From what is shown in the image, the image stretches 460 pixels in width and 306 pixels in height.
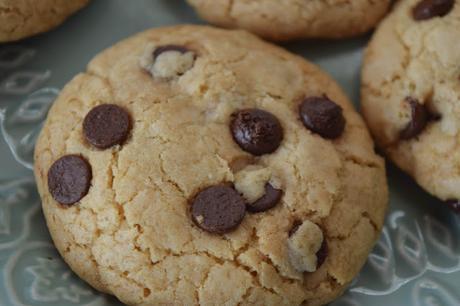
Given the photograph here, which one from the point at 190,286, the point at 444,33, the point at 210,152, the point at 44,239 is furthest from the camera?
the point at 444,33

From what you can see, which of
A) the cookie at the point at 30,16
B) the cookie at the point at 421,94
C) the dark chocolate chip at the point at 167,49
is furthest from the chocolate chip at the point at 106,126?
the cookie at the point at 421,94

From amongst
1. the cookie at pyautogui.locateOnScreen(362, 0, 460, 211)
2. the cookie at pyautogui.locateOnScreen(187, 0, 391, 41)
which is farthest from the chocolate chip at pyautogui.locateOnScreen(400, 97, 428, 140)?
the cookie at pyautogui.locateOnScreen(187, 0, 391, 41)

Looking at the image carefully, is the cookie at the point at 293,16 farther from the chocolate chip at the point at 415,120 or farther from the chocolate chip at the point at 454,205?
the chocolate chip at the point at 454,205

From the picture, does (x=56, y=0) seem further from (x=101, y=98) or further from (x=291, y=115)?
(x=291, y=115)

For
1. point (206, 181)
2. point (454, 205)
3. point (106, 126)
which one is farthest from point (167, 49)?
point (454, 205)

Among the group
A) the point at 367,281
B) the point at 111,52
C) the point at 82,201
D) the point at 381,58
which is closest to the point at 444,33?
the point at 381,58

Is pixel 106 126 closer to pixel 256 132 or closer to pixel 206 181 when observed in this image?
pixel 206 181

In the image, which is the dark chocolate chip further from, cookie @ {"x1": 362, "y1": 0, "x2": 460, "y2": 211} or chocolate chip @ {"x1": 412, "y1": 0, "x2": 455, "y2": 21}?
chocolate chip @ {"x1": 412, "y1": 0, "x2": 455, "y2": 21}
